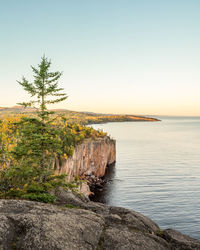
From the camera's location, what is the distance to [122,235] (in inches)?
450

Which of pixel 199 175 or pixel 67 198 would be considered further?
pixel 199 175

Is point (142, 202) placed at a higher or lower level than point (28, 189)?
lower

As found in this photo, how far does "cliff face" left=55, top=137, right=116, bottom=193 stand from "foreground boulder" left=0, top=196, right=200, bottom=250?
31.9m

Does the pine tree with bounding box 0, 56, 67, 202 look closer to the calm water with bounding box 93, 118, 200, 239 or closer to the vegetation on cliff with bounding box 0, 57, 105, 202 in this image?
the vegetation on cliff with bounding box 0, 57, 105, 202

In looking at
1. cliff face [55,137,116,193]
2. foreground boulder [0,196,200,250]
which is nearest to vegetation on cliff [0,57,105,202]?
foreground boulder [0,196,200,250]

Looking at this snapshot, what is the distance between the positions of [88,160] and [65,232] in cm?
5344

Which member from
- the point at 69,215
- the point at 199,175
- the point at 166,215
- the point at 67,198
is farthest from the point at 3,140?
the point at 199,175

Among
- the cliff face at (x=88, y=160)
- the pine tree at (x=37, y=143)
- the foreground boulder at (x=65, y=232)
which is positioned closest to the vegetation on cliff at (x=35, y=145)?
the pine tree at (x=37, y=143)

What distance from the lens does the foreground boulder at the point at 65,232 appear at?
9195 mm

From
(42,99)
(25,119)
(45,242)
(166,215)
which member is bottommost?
(166,215)

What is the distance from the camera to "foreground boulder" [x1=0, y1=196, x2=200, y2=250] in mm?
9195

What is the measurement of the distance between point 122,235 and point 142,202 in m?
36.9

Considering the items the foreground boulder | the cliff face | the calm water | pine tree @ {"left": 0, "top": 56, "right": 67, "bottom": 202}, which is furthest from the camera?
the cliff face

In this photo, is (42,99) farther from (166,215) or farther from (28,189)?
(166,215)
